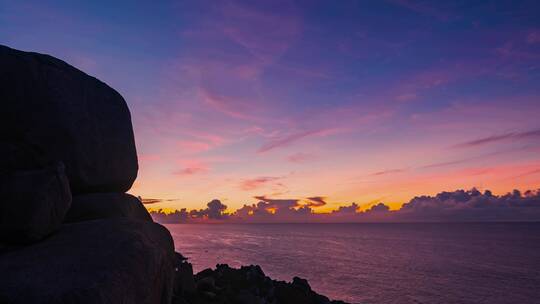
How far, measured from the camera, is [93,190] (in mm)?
13398

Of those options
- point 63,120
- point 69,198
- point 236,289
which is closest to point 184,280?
point 236,289

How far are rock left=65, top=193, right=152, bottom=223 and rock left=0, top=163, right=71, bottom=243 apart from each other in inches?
84.8

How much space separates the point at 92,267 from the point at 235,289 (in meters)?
24.3

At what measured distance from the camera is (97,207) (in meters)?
13.0

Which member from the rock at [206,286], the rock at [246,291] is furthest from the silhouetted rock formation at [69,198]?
the rock at [206,286]

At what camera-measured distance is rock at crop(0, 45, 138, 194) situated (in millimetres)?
11586

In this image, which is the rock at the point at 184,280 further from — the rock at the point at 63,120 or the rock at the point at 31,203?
the rock at the point at 31,203

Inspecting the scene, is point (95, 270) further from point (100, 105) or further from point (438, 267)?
point (438, 267)

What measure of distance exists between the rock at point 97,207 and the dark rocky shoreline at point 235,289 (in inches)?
345

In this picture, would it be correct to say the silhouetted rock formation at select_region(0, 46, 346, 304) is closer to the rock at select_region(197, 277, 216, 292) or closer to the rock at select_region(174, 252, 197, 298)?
the rock at select_region(174, 252, 197, 298)

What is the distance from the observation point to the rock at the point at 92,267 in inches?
314

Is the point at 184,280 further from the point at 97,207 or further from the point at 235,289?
the point at 97,207

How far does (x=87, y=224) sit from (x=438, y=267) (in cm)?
8355

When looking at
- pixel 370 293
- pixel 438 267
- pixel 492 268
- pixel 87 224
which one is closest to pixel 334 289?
pixel 370 293
